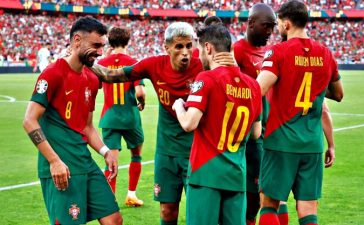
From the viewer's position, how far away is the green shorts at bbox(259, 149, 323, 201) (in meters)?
5.39

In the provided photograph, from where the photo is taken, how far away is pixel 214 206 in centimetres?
455

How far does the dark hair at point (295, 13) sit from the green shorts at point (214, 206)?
5.38 feet

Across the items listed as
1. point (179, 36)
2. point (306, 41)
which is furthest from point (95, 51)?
point (306, 41)

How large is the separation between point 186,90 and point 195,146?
3.91 feet

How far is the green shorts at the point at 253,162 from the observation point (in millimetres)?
6387

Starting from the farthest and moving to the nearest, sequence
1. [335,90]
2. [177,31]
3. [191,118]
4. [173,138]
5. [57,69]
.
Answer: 1. [173,138]
2. [335,90]
3. [177,31]
4. [57,69]
5. [191,118]

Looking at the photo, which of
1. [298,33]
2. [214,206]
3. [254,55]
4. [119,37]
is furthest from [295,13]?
[119,37]

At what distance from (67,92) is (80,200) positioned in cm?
86

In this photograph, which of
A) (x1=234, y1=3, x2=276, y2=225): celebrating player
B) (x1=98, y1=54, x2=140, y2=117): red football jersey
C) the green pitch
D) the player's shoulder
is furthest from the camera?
(x1=98, y1=54, x2=140, y2=117): red football jersey

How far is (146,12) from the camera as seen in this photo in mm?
66438

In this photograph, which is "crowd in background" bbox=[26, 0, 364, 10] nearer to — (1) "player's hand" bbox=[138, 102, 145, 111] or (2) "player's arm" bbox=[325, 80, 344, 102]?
(1) "player's hand" bbox=[138, 102, 145, 111]

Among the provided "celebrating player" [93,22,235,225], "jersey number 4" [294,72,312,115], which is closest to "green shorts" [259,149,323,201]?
"jersey number 4" [294,72,312,115]

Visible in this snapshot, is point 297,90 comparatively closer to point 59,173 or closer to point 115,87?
point 59,173

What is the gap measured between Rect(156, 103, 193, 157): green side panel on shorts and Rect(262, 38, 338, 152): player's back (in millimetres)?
775
